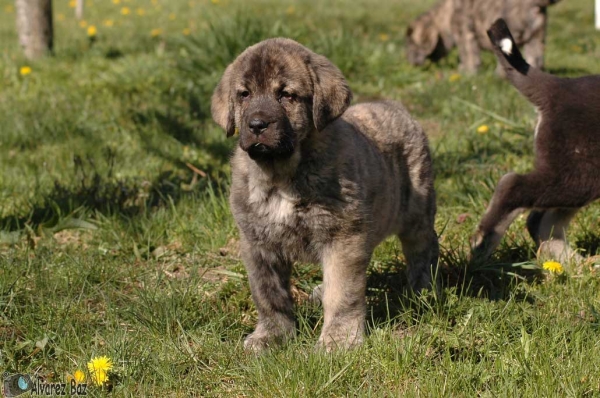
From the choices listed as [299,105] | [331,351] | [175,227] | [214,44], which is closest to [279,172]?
[299,105]

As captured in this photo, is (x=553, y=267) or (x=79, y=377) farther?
(x=553, y=267)

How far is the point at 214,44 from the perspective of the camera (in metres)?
7.96

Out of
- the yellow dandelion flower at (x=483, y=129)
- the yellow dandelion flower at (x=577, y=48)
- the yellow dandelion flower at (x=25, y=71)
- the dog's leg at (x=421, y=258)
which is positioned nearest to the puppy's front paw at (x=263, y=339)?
the dog's leg at (x=421, y=258)

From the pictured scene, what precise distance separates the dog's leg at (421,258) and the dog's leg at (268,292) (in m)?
0.80

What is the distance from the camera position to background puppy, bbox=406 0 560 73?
29.7 feet

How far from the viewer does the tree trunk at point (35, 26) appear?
8461 mm

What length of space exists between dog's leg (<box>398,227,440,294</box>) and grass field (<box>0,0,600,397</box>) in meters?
0.11

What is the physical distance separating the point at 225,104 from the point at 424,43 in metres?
6.80

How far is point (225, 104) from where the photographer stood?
3.72 m

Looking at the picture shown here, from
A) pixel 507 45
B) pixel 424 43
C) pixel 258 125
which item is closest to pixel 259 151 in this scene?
pixel 258 125

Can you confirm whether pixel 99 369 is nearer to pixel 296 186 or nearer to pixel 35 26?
pixel 296 186

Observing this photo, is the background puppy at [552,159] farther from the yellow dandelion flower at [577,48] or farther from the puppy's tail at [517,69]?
the yellow dandelion flower at [577,48]

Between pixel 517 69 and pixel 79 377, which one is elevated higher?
pixel 517 69

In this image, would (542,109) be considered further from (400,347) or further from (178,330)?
(178,330)
